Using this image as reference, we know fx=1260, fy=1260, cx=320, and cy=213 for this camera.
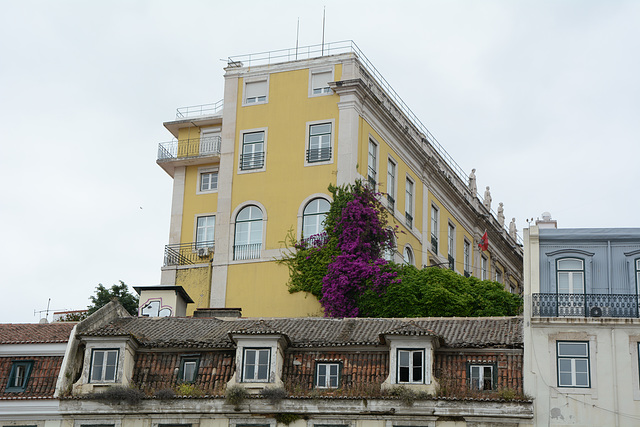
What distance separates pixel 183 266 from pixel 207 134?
8.58 metres

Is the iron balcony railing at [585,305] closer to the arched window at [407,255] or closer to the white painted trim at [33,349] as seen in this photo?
the white painted trim at [33,349]

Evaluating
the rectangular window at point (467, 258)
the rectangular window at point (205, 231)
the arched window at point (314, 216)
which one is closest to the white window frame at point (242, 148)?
the rectangular window at point (205, 231)

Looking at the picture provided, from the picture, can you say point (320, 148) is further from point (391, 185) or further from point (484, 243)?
point (484, 243)

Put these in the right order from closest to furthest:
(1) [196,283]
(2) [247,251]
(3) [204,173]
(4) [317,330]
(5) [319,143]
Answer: (4) [317,330]
(5) [319,143]
(2) [247,251]
(1) [196,283]
(3) [204,173]

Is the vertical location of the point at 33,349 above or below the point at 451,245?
below

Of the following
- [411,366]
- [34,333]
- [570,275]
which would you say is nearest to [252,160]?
[34,333]

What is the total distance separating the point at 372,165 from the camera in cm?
6588

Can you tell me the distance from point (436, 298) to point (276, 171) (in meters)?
12.1

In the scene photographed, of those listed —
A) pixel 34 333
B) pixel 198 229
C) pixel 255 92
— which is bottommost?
pixel 34 333

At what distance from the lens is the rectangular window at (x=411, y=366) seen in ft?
146

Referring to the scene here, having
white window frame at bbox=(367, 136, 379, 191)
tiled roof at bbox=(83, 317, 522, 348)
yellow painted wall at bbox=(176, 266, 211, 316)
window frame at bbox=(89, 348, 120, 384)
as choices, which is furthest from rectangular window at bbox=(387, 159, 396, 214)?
window frame at bbox=(89, 348, 120, 384)

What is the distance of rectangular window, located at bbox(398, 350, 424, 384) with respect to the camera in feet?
146

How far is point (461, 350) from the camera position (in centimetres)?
4522

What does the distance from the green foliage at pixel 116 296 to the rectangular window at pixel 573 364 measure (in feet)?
114
